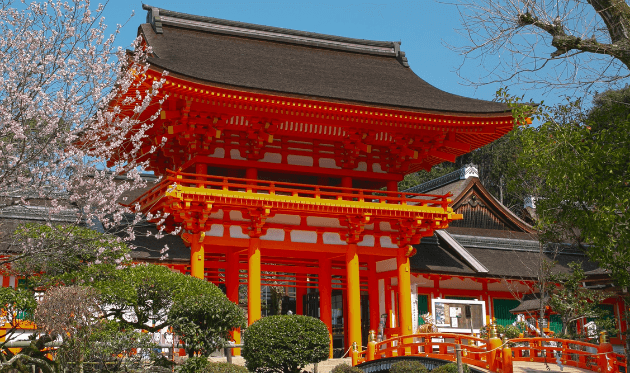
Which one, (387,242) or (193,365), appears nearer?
(193,365)

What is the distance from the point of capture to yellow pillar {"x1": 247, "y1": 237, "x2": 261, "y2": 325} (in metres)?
16.8

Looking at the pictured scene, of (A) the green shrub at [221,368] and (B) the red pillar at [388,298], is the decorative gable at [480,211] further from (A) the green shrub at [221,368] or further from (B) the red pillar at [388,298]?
(A) the green shrub at [221,368]

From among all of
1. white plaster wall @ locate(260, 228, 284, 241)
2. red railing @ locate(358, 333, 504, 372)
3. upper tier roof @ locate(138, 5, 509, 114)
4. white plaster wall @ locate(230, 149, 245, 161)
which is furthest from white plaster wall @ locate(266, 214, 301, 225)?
red railing @ locate(358, 333, 504, 372)

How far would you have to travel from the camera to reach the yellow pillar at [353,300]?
18078mm

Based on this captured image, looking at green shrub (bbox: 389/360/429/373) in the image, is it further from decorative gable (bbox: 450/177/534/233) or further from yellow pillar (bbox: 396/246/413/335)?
decorative gable (bbox: 450/177/534/233)

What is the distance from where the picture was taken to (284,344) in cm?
1293

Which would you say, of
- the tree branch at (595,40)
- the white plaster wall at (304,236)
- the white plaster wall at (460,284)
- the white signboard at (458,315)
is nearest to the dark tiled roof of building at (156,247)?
the white plaster wall at (304,236)

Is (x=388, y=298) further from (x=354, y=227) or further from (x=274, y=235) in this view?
(x=274, y=235)

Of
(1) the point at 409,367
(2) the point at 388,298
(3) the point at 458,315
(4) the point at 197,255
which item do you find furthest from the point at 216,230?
(3) the point at 458,315

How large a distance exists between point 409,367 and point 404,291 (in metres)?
5.32

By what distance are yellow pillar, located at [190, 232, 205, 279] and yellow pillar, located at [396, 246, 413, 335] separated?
19.2 feet

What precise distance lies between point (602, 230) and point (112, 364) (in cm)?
825

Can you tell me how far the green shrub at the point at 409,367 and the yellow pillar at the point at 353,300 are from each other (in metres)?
4.03

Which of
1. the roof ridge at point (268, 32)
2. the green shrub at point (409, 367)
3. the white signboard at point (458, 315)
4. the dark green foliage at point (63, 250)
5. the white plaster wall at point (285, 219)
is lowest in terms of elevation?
the green shrub at point (409, 367)
